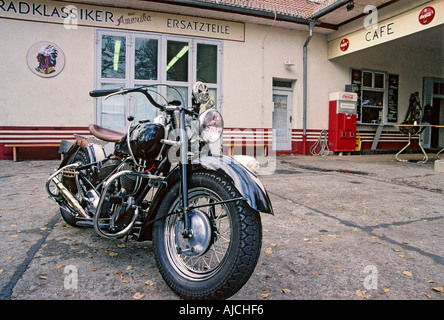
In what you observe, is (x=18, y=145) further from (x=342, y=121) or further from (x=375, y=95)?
(x=375, y=95)

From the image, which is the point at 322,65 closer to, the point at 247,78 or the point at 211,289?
the point at 247,78

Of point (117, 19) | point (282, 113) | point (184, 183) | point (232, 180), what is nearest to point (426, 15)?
point (282, 113)

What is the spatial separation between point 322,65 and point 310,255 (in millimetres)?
10256

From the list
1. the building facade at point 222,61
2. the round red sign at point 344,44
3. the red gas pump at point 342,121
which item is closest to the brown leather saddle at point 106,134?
the building facade at point 222,61

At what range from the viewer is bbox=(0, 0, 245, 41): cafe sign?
8516 millimetres

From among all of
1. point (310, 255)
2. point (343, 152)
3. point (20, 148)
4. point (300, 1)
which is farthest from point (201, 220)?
point (300, 1)

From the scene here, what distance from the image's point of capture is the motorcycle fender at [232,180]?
1.77 metres

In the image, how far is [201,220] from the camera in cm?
189

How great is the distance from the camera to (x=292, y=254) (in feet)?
8.53

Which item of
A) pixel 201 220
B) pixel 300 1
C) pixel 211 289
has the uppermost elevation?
pixel 300 1

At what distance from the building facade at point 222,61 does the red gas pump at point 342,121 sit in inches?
14.0

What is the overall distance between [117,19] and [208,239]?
899 centimetres

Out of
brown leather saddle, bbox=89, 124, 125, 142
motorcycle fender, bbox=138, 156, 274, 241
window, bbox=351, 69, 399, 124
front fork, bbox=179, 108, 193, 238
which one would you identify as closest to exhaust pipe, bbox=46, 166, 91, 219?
brown leather saddle, bbox=89, 124, 125, 142

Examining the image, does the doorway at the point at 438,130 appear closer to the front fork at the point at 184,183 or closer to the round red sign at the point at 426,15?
the round red sign at the point at 426,15
